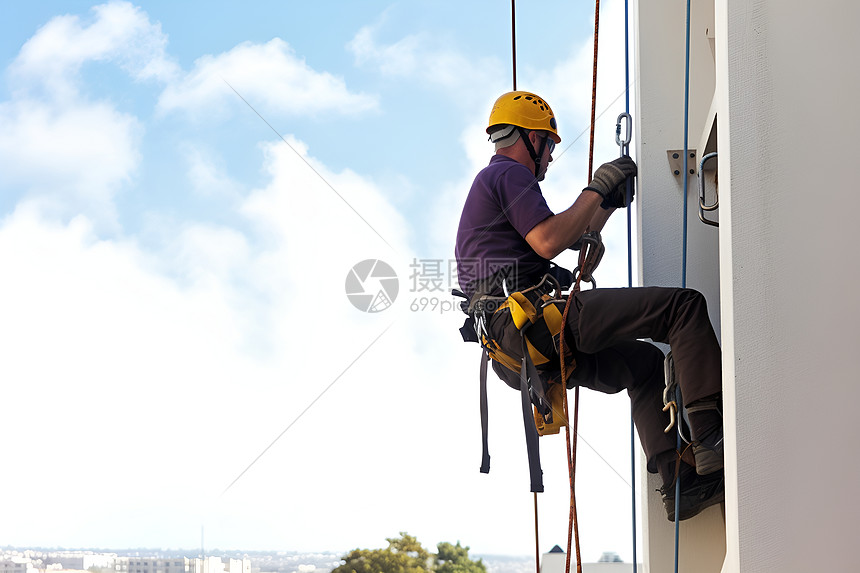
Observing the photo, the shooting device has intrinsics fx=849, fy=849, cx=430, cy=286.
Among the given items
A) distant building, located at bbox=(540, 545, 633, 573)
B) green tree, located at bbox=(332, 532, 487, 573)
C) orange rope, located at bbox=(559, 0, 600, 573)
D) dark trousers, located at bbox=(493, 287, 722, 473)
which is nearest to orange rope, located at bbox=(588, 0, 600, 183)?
orange rope, located at bbox=(559, 0, 600, 573)

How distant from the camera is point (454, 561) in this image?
1608cm

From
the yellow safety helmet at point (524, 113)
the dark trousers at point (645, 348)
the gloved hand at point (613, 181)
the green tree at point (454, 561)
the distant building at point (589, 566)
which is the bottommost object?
the green tree at point (454, 561)

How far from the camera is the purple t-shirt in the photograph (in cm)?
260

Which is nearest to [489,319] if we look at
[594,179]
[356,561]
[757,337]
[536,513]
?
[594,179]

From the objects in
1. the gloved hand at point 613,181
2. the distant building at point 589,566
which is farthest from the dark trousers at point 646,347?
the distant building at point 589,566

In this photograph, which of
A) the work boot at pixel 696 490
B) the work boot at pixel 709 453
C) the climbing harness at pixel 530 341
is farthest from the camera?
the climbing harness at pixel 530 341

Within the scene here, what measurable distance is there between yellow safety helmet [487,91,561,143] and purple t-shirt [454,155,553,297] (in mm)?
230

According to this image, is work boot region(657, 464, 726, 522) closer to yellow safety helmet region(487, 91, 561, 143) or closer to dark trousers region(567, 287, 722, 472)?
dark trousers region(567, 287, 722, 472)

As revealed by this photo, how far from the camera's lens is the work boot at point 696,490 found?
7.59ft

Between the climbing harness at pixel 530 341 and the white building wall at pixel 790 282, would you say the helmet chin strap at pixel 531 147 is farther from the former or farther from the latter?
the white building wall at pixel 790 282

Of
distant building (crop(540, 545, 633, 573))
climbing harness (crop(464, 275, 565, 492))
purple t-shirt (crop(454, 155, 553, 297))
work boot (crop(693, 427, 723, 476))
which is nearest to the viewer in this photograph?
work boot (crop(693, 427, 723, 476))

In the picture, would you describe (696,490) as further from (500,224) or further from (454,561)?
(454,561)

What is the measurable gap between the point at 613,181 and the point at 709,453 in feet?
3.01

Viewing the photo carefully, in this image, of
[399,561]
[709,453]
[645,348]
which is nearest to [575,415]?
[645,348]
